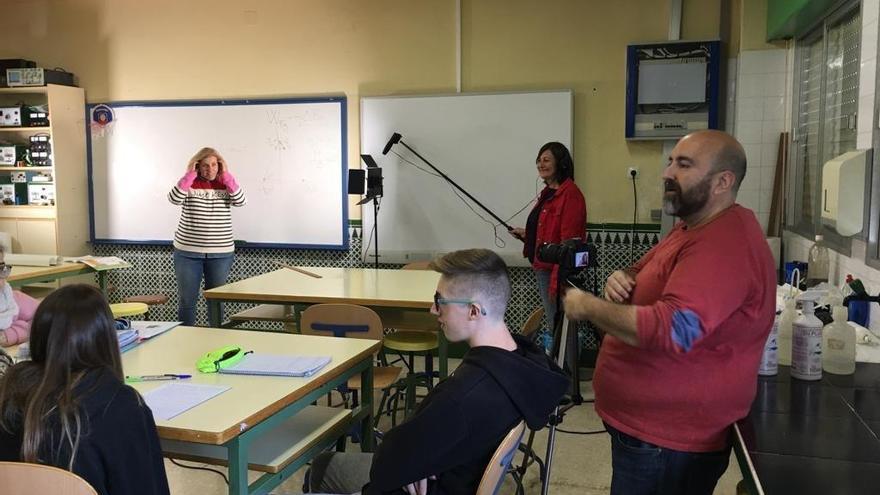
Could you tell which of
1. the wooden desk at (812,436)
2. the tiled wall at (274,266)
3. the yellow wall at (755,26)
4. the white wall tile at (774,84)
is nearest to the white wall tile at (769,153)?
the white wall tile at (774,84)

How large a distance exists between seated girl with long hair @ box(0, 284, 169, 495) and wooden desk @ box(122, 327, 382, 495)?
0.54 ft

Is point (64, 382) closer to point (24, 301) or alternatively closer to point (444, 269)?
point (444, 269)

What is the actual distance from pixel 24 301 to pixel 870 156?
11.2ft

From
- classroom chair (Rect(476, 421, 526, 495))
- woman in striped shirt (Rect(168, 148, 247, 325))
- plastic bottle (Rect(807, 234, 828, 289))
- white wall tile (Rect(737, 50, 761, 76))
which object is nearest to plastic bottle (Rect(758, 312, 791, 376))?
classroom chair (Rect(476, 421, 526, 495))

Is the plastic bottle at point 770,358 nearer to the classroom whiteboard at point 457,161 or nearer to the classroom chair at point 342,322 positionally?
the classroom chair at point 342,322

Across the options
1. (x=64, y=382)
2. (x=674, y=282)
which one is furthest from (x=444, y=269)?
(x=64, y=382)

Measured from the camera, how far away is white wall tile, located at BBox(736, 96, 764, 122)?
14.5ft

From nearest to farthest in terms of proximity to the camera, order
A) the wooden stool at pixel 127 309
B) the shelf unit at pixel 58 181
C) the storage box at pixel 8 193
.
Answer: the wooden stool at pixel 127 309 → the shelf unit at pixel 58 181 → the storage box at pixel 8 193

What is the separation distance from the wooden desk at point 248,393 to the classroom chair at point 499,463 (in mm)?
663

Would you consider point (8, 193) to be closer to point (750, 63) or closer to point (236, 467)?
point (236, 467)

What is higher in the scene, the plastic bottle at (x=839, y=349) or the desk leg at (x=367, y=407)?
the plastic bottle at (x=839, y=349)

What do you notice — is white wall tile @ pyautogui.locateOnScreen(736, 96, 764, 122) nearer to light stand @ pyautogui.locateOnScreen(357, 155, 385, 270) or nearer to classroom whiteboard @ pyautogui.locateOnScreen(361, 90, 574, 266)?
classroom whiteboard @ pyautogui.locateOnScreen(361, 90, 574, 266)

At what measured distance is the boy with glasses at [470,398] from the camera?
1644 millimetres

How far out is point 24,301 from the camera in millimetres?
3043
